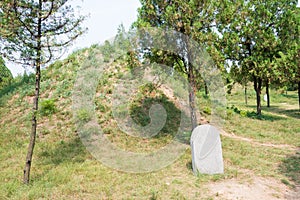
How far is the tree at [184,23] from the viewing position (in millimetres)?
11336

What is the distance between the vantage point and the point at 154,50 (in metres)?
12.1

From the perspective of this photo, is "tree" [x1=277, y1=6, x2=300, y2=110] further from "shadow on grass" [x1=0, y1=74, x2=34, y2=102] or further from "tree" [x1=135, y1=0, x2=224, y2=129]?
"shadow on grass" [x1=0, y1=74, x2=34, y2=102]

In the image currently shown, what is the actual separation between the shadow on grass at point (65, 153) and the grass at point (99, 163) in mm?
39

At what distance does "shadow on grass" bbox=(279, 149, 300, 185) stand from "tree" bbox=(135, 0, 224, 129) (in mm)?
4191

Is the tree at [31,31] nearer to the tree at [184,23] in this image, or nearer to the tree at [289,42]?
the tree at [184,23]

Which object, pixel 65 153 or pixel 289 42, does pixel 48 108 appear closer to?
pixel 65 153

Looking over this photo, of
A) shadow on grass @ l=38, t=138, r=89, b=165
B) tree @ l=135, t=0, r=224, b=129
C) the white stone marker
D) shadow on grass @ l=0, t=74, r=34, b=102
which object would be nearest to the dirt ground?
the white stone marker

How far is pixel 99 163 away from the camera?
9305 millimetres

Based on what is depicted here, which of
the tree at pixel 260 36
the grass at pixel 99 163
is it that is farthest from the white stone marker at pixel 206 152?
the tree at pixel 260 36

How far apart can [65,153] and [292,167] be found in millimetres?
9320

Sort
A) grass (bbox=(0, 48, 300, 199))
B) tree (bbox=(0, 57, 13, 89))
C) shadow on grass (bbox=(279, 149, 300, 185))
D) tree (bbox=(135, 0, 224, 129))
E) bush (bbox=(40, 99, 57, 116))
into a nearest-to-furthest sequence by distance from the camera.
Answer: 1. grass (bbox=(0, 48, 300, 199))
2. shadow on grass (bbox=(279, 149, 300, 185))
3. tree (bbox=(135, 0, 224, 129))
4. bush (bbox=(40, 99, 57, 116))
5. tree (bbox=(0, 57, 13, 89))

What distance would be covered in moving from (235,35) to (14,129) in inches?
684

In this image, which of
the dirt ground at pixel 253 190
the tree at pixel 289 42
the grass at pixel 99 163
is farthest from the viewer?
the tree at pixel 289 42

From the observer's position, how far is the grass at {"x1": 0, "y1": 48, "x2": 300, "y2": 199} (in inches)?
272
